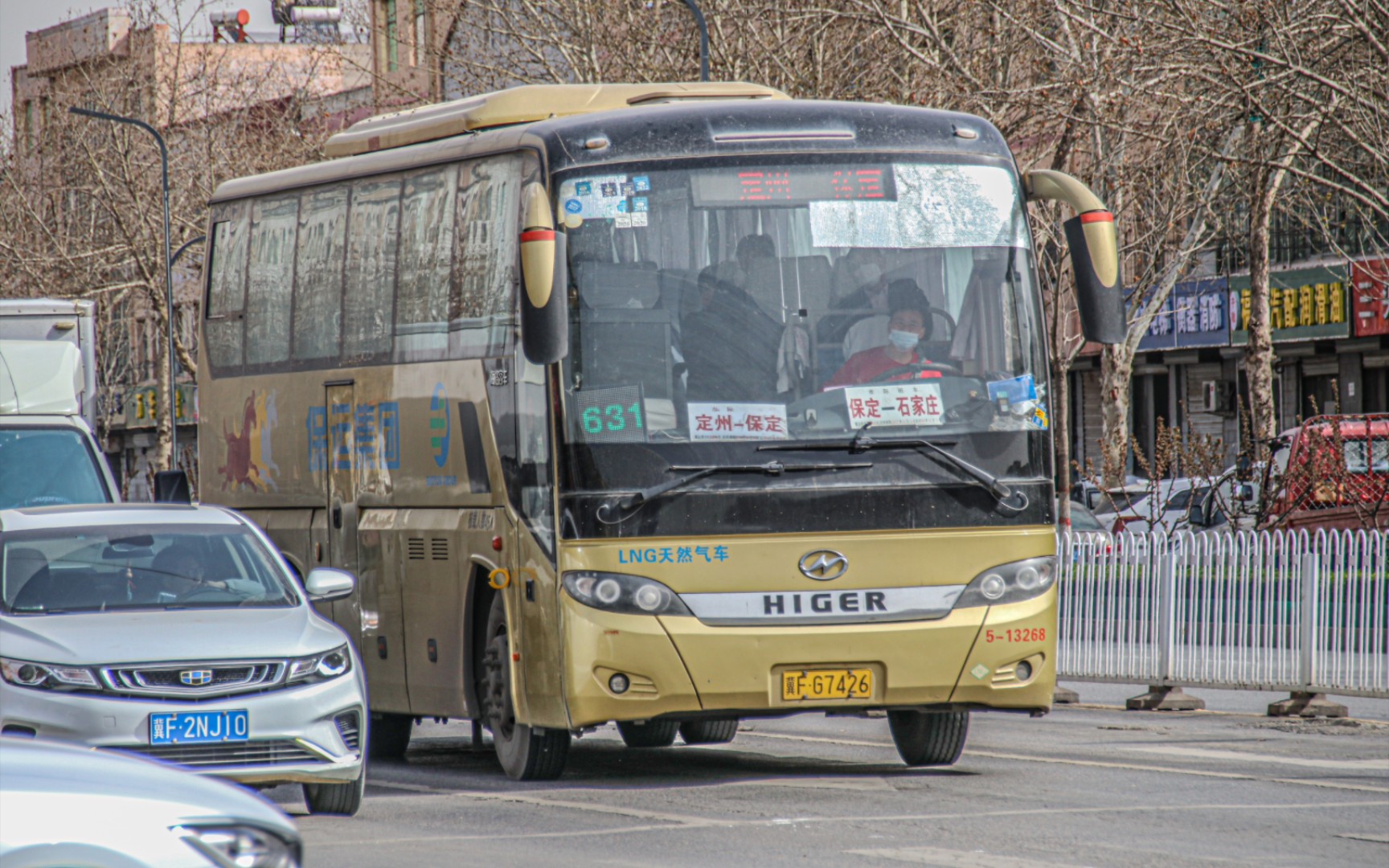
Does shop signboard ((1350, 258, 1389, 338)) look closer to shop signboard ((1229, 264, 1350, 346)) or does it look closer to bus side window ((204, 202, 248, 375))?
shop signboard ((1229, 264, 1350, 346))

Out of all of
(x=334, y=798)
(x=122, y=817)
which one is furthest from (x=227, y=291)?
(x=122, y=817)

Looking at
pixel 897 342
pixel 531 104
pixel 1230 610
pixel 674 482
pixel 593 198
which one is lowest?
pixel 1230 610

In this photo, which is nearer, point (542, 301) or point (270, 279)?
point (542, 301)

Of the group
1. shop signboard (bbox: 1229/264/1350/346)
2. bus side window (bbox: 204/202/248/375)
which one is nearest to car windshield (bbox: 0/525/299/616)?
bus side window (bbox: 204/202/248/375)

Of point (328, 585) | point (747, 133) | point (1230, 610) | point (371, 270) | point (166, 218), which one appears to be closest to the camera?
point (328, 585)

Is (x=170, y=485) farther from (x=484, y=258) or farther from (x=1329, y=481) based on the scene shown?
(x=1329, y=481)

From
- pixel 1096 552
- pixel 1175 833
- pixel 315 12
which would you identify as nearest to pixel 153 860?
pixel 1175 833

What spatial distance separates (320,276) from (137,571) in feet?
13.0

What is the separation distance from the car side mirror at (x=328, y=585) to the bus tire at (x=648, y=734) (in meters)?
4.22

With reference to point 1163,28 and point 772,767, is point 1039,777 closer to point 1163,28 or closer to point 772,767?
point 772,767

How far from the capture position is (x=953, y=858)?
349 inches

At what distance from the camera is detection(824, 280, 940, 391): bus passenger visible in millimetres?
11484

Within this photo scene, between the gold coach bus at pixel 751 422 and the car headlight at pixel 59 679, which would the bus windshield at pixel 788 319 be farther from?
the car headlight at pixel 59 679

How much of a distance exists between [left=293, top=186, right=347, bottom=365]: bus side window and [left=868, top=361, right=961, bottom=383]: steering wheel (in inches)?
157
